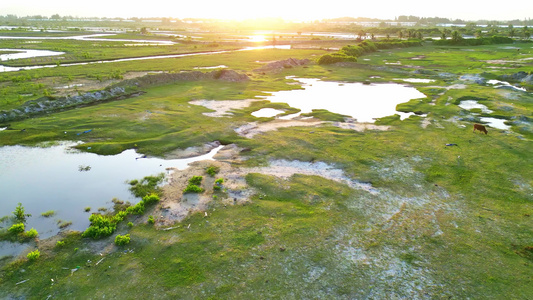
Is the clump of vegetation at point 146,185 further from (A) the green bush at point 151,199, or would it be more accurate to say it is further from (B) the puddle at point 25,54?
(B) the puddle at point 25,54

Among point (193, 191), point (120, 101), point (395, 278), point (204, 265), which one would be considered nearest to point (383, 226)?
point (395, 278)

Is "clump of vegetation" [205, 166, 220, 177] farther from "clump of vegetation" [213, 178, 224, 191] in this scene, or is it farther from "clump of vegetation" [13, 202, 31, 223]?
"clump of vegetation" [13, 202, 31, 223]

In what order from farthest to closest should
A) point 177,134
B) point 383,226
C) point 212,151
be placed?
1. point 177,134
2. point 212,151
3. point 383,226

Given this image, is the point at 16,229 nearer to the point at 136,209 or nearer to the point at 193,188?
the point at 136,209

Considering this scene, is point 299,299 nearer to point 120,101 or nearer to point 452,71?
point 120,101

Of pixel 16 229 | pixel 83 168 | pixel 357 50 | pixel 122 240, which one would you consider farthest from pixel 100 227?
pixel 357 50

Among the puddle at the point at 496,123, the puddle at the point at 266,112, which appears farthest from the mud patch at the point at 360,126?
the puddle at the point at 496,123
